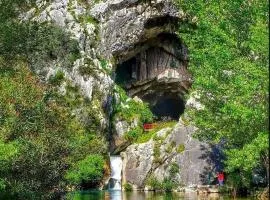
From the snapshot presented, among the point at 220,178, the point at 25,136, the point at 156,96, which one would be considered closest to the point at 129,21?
the point at 156,96

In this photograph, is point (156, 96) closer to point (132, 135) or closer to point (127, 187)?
point (132, 135)

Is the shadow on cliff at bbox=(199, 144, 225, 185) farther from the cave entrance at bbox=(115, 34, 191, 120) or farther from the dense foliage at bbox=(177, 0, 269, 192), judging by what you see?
the cave entrance at bbox=(115, 34, 191, 120)

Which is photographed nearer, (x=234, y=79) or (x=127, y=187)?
(x=234, y=79)

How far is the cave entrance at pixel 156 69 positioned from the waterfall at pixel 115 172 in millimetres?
14369

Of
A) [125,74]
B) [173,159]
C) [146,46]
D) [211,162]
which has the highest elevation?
[146,46]

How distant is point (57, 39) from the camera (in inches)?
1864

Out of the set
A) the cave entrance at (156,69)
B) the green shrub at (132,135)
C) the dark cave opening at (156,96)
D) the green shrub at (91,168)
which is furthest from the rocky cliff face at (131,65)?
the green shrub at (91,168)

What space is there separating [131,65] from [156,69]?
306 cm

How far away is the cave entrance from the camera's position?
59.3 metres

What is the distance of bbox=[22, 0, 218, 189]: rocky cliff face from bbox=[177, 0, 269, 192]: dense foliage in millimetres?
7628

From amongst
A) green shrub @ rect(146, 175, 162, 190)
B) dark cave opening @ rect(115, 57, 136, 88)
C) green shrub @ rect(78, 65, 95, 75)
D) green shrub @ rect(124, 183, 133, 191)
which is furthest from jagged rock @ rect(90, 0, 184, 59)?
green shrub @ rect(146, 175, 162, 190)

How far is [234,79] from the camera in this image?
29.0 m

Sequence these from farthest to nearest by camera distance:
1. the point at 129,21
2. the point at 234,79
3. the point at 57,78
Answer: the point at 129,21, the point at 57,78, the point at 234,79

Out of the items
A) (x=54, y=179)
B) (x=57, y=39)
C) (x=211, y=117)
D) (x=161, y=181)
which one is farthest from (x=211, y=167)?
(x=54, y=179)
